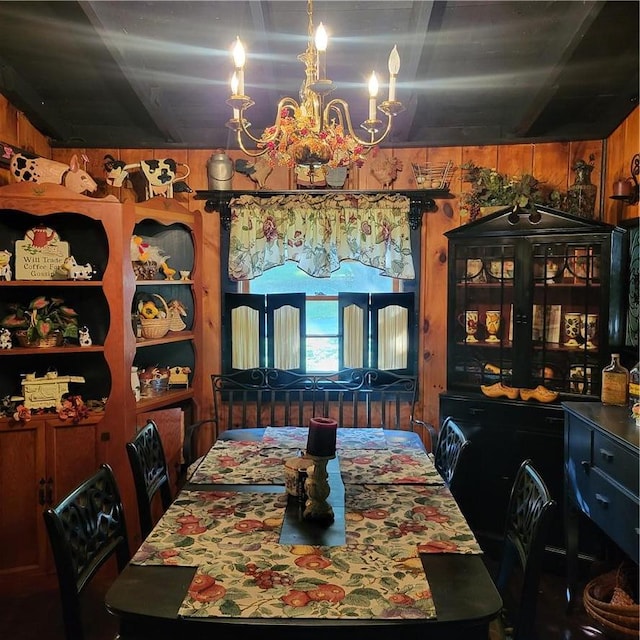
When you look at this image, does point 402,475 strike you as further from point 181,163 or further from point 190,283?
point 181,163

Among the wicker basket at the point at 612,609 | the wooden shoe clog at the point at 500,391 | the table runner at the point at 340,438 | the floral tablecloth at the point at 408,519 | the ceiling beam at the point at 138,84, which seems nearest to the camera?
the floral tablecloth at the point at 408,519

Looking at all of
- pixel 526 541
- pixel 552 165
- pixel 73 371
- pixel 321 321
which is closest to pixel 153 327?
pixel 73 371

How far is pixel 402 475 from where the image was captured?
215 centimetres

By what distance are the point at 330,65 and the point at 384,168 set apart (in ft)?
2.35

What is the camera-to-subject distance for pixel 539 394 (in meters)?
3.02

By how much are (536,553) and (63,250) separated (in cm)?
260

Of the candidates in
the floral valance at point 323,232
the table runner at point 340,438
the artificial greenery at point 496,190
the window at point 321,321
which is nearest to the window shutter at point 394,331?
the window at point 321,321

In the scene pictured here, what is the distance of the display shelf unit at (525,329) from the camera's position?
2.92m

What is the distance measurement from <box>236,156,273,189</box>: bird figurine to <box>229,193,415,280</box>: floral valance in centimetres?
12

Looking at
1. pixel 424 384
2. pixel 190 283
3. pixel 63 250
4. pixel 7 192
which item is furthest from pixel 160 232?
pixel 424 384

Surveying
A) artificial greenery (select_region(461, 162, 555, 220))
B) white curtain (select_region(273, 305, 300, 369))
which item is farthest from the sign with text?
artificial greenery (select_region(461, 162, 555, 220))

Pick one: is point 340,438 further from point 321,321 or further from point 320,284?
point 320,284

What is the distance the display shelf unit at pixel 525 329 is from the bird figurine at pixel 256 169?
1.15 metres

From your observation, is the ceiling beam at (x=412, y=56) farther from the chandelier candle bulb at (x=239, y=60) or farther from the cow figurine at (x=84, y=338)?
the cow figurine at (x=84, y=338)
